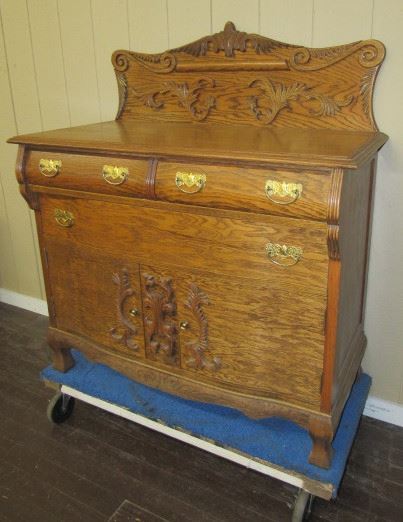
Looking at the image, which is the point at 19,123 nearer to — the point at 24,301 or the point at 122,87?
the point at 122,87

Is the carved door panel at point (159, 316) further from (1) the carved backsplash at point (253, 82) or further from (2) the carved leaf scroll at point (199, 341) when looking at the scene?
(1) the carved backsplash at point (253, 82)

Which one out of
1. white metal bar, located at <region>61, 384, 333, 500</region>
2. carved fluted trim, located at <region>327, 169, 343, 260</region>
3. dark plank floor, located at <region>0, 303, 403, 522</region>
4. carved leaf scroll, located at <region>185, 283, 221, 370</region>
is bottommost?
dark plank floor, located at <region>0, 303, 403, 522</region>

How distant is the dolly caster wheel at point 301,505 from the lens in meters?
1.51

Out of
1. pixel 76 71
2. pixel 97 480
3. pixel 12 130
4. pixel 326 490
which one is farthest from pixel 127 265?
pixel 12 130

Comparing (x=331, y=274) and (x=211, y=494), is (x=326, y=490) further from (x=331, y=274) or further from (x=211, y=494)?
(x=331, y=274)

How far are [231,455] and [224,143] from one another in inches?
40.0

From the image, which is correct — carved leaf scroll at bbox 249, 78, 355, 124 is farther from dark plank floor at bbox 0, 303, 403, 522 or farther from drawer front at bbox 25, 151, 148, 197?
dark plank floor at bbox 0, 303, 403, 522

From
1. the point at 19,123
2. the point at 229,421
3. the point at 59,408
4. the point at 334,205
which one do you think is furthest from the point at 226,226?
the point at 19,123

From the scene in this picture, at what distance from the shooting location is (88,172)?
156 centimetres

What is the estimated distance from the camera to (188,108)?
75.7 inches

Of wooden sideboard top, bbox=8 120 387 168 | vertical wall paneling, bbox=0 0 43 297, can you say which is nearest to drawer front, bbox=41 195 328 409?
wooden sideboard top, bbox=8 120 387 168

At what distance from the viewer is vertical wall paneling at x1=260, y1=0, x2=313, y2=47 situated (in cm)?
167

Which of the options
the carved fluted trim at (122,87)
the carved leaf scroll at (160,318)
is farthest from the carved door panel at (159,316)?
the carved fluted trim at (122,87)

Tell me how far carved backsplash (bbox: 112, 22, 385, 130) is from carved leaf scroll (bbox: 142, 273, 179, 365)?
0.72 metres
